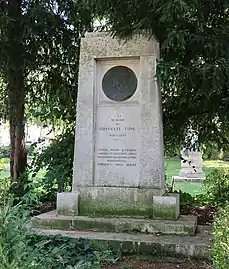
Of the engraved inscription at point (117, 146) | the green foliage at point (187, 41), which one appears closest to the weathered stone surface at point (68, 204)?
the engraved inscription at point (117, 146)

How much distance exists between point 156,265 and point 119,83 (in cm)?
251

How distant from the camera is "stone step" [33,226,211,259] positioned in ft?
15.0

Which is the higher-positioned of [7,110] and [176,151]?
[7,110]

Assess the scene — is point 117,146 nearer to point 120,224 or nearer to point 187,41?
point 120,224

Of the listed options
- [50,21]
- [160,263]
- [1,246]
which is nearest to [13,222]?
[1,246]

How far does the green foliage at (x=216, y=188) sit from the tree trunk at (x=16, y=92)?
3.50 m

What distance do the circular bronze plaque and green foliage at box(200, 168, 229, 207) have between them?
10.7 ft

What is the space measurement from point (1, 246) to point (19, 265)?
0.15 meters

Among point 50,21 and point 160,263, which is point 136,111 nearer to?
point 160,263

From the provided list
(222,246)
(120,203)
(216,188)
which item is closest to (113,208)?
(120,203)

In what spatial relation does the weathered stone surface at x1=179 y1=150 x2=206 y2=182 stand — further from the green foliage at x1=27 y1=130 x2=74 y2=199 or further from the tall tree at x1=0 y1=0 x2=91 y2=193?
the green foliage at x1=27 y1=130 x2=74 y2=199

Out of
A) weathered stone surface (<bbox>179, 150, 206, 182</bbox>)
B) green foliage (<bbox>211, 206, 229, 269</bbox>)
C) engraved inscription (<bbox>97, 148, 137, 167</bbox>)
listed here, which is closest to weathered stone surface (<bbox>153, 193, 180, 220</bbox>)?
engraved inscription (<bbox>97, 148, 137, 167</bbox>)

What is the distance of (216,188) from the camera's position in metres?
8.36

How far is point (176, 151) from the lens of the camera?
26.0 feet
